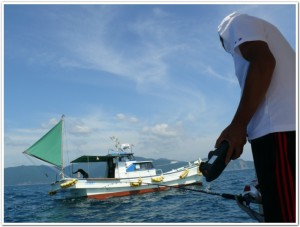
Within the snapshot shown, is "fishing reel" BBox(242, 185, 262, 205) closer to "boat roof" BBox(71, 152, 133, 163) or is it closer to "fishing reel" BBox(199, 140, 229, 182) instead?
"fishing reel" BBox(199, 140, 229, 182)

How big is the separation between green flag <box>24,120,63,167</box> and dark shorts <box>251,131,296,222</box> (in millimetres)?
28001

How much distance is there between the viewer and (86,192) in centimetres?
2453

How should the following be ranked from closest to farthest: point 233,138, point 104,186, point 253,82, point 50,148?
1. point 253,82
2. point 233,138
3. point 104,186
4. point 50,148

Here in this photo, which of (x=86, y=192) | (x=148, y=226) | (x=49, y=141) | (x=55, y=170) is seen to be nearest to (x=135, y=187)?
(x=86, y=192)

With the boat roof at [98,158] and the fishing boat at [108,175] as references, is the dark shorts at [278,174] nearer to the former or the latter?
the fishing boat at [108,175]

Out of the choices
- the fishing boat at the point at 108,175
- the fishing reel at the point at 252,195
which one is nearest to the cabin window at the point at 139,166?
the fishing boat at the point at 108,175

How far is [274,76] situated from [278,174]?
499mm

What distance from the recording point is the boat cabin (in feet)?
88.6

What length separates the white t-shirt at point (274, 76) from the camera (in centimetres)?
150

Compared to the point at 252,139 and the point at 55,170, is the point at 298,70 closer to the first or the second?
the point at 252,139

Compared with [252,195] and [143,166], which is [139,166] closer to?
[143,166]

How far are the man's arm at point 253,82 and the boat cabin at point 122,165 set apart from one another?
84.7 feet

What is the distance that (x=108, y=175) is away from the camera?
28125 mm

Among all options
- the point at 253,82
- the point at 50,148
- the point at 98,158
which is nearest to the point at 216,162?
the point at 253,82
